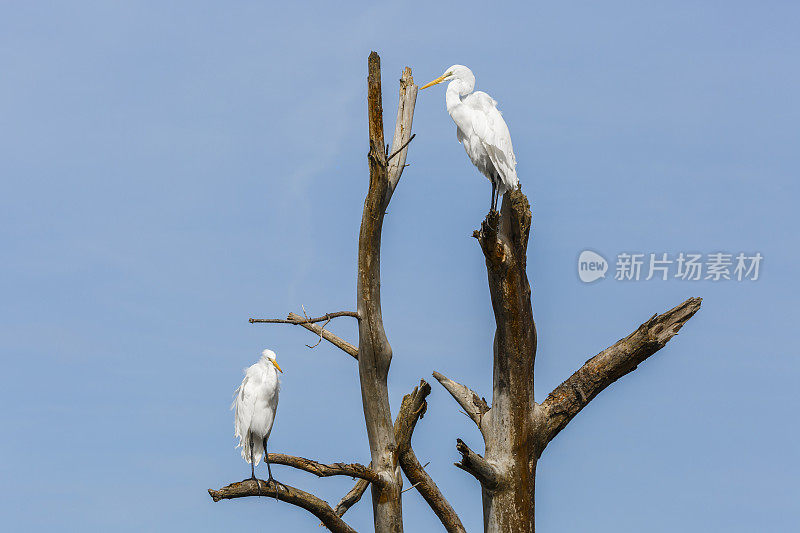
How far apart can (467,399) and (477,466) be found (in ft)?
4.63

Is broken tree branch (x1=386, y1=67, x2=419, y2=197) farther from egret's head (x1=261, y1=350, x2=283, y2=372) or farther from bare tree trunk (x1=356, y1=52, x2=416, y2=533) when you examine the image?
egret's head (x1=261, y1=350, x2=283, y2=372)

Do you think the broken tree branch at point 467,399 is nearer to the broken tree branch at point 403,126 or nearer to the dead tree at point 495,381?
the dead tree at point 495,381

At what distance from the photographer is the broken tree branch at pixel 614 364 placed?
9125mm

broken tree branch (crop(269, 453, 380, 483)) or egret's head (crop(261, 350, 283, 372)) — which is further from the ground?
egret's head (crop(261, 350, 283, 372))

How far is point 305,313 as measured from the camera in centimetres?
914

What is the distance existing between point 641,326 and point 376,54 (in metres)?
3.90

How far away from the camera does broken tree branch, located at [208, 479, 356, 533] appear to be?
8016 mm

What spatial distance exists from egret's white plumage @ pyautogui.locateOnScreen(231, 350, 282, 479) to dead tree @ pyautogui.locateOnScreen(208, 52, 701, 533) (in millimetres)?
447

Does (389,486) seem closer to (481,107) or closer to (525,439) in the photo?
(525,439)

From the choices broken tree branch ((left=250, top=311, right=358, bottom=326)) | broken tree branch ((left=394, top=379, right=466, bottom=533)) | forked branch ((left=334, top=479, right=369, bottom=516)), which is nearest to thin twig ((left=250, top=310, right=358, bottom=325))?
broken tree branch ((left=250, top=311, right=358, bottom=326))

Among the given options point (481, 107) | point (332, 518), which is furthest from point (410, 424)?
point (481, 107)

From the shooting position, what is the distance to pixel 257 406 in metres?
8.71

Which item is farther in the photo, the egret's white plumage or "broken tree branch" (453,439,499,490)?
the egret's white plumage

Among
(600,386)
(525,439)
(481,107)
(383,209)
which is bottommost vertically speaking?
(525,439)
